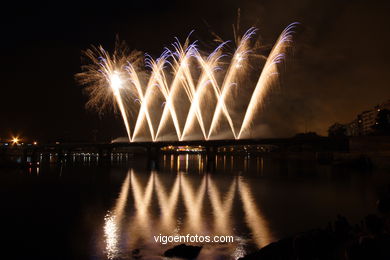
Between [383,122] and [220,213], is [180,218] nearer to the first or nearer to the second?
[220,213]

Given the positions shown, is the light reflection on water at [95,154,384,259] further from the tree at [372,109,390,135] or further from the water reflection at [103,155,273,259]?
the tree at [372,109,390,135]

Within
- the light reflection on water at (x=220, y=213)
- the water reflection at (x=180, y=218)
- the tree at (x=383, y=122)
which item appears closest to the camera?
the light reflection on water at (x=220, y=213)

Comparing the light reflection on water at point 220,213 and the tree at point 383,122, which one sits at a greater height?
the tree at point 383,122

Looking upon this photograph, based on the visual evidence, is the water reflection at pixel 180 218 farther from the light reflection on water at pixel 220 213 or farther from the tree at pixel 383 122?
the tree at pixel 383 122

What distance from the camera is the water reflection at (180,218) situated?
1755 cm

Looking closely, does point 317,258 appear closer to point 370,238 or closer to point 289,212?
point 370,238

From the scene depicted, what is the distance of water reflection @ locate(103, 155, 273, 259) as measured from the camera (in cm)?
1755

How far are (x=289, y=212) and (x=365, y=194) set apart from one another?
1511 centimetres

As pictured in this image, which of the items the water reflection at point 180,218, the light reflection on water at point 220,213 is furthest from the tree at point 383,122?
the water reflection at point 180,218

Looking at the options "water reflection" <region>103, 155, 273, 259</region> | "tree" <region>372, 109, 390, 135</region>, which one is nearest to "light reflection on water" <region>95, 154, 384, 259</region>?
"water reflection" <region>103, 155, 273, 259</region>

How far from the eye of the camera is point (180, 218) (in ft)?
79.4

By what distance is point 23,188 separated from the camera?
4200cm

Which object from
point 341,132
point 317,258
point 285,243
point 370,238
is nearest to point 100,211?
point 285,243

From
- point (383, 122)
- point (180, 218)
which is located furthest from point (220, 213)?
point (383, 122)
